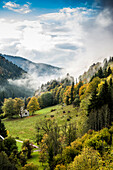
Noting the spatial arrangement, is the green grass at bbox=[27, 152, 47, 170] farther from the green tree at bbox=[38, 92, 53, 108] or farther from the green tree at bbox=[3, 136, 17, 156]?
the green tree at bbox=[38, 92, 53, 108]

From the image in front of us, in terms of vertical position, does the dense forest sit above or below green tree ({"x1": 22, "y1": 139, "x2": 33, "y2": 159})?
above

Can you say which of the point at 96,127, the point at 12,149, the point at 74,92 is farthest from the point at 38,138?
the point at 74,92

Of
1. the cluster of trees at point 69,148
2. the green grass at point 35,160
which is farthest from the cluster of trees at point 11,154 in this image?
the cluster of trees at point 69,148

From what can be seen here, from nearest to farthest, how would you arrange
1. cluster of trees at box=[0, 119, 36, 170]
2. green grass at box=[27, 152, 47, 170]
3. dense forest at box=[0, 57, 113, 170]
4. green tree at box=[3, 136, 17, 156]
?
1. cluster of trees at box=[0, 119, 36, 170]
2. dense forest at box=[0, 57, 113, 170]
3. green tree at box=[3, 136, 17, 156]
4. green grass at box=[27, 152, 47, 170]

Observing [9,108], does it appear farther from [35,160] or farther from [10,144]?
[10,144]

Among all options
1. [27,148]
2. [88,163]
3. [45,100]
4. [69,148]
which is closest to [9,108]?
[45,100]

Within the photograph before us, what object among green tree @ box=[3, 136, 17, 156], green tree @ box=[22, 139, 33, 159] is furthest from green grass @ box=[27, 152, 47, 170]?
green tree @ box=[3, 136, 17, 156]

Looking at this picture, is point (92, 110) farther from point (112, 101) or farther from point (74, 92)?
point (74, 92)

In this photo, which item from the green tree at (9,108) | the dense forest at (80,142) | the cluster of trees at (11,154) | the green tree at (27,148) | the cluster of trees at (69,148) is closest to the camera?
the cluster of trees at (11,154)

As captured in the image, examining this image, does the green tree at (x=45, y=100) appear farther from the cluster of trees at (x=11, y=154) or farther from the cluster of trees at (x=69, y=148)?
the cluster of trees at (x=69, y=148)

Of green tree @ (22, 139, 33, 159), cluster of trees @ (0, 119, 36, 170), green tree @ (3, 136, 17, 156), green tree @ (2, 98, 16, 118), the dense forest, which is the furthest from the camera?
green tree @ (2, 98, 16, 118)

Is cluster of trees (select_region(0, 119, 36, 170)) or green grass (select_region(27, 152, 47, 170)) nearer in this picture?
cluster of trees (select_region(0, 119, 36, 170))

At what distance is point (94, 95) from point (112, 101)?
6.60 metres

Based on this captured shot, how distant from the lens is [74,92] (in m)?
83.1
